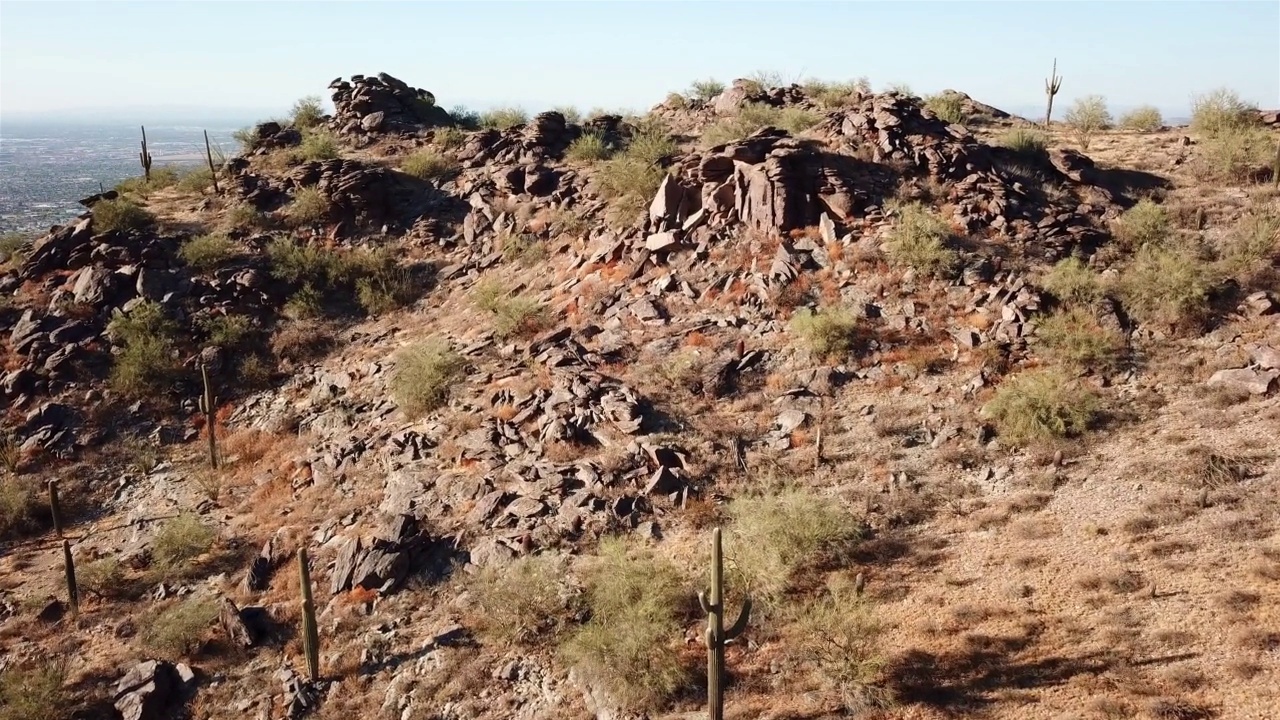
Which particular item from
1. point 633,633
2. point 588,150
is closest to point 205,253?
point 588,150

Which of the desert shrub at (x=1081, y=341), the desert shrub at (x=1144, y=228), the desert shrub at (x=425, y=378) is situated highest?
the desert shrub at (x=1144, y=228)

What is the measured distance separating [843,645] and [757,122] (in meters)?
18.8

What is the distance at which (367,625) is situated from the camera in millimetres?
11297

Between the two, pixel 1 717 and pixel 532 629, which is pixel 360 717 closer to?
A: pixel 532 629

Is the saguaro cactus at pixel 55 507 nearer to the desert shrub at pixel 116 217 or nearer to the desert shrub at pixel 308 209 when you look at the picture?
the desert shrub at pixel 116 217

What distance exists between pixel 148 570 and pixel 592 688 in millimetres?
9709

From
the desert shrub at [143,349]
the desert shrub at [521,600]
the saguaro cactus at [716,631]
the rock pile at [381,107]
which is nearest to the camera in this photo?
the saguaro cactus at [716,631]

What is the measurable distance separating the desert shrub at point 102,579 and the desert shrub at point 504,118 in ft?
70.1

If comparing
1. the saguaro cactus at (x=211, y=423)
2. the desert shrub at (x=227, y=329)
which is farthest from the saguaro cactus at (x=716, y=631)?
the desert shrub at (x=227, y=329)

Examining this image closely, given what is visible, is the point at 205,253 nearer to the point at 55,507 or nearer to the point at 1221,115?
the point at 55,507

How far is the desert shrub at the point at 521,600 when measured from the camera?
1056 cm

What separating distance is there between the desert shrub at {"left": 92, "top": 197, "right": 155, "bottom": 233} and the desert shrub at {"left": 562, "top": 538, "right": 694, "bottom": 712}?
2170 cm

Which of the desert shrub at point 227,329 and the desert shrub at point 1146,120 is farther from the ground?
the desert shrub at point 1146,120

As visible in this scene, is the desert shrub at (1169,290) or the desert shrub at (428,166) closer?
the desert shrub at (1169,290)
